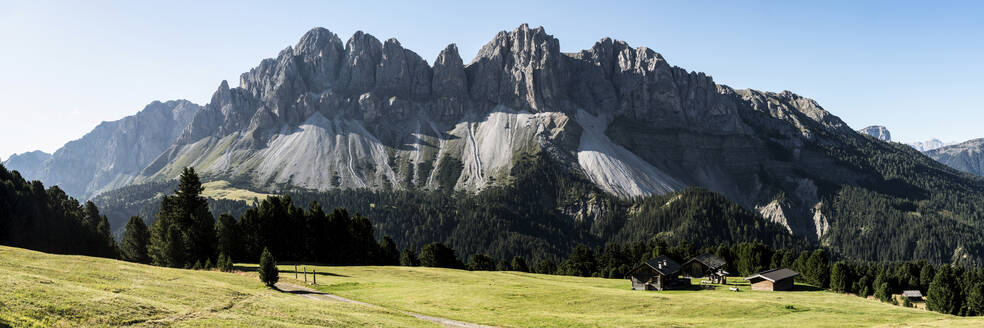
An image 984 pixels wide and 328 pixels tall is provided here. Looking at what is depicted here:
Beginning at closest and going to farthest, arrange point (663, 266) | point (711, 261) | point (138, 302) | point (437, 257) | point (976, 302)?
1. point (138, 302)
2. point (976, 302)
3. point (663, 266)
4. point (711, 261)
5. point (437, 257)

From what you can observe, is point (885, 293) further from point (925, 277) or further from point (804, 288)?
point (925, 277)

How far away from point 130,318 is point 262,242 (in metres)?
76.2

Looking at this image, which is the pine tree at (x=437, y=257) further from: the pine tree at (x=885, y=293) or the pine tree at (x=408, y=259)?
the pine tree at (x=885, y=293)

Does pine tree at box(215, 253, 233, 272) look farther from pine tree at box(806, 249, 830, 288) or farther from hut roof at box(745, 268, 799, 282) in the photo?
pine tree at box(806, 249, 830, 288)

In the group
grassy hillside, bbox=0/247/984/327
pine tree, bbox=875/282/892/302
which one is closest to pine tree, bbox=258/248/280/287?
grassy hillside, bbox=0/247/984/327

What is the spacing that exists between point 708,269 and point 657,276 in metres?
26.0

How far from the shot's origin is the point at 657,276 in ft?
310

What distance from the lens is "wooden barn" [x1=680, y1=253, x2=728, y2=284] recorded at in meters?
112

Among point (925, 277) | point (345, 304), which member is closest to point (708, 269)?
point (925, 277)

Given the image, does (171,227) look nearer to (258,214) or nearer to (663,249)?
(258,214)

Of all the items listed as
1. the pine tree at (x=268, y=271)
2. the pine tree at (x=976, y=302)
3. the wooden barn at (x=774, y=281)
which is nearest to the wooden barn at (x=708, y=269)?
the wooden barn at (x=774, y=281)

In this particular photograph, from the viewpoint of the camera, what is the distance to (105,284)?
41.8 meters

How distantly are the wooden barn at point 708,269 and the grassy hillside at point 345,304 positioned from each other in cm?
3004

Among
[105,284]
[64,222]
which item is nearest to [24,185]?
[64,222]
